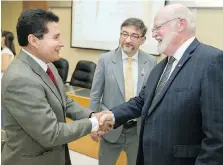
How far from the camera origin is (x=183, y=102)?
1391 mm

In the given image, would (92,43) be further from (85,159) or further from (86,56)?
(85,159)

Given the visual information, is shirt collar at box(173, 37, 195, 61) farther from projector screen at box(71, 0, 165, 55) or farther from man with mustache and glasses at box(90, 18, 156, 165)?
projector screen at box(71, 0, 165, 55)

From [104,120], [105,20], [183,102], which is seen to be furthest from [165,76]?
[105,20]

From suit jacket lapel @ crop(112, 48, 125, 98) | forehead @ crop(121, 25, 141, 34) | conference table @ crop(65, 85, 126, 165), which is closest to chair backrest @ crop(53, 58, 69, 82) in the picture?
conference table @ crop(65, 85, 126, 165)

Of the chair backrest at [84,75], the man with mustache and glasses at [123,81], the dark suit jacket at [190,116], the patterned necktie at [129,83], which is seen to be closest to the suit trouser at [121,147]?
the man with mustache and glasses at [123,81]

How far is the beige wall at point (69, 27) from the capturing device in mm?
3598

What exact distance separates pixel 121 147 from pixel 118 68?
68 cm

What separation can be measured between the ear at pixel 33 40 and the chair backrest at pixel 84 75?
2694 millimetres

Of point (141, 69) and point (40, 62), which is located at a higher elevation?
point (40, 62)

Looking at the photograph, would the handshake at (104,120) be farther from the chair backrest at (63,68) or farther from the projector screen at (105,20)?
the chair backrest at (63,68)

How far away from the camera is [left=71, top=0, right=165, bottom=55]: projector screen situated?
418 centimetres

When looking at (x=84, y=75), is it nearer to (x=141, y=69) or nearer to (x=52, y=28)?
(x=141, y=69)

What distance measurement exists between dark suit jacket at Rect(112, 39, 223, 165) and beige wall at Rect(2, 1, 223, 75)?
7.58 feet

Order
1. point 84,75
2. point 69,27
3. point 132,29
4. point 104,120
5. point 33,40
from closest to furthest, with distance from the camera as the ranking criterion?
point 33,40, point 104,120, point 132,29, point 84,75, point 69,27
